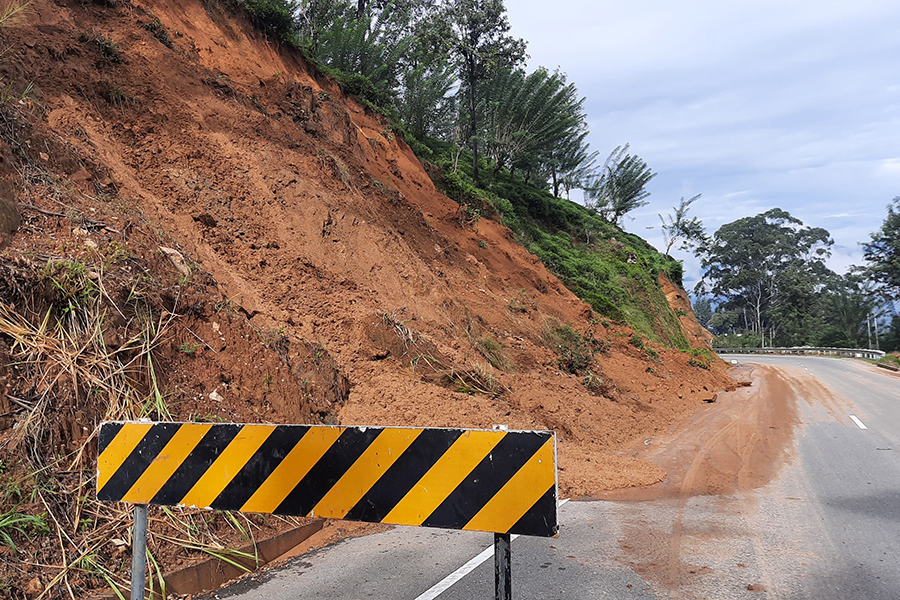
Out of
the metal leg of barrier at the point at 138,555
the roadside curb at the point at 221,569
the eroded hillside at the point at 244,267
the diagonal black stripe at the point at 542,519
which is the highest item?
the eroded hillside at the point at 244,267

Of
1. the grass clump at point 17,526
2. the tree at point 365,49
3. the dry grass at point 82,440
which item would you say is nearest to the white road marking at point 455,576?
the dry grass at point 82,440

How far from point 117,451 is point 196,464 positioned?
16.1 inches

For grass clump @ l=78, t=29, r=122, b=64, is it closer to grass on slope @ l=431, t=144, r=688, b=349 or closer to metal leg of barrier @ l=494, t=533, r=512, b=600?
grass on slope @ l=431, t=144, r=688, b=349

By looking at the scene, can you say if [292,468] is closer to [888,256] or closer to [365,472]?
[365,472]

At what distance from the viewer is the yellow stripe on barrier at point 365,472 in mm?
2426

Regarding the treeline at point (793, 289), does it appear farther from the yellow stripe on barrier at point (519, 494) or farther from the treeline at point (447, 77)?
the yellow stripe on barrier at point (519, 494)

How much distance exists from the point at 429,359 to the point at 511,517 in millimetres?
7657

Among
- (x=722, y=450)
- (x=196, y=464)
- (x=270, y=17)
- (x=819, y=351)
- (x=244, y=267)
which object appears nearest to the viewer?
(x=196, y=464)

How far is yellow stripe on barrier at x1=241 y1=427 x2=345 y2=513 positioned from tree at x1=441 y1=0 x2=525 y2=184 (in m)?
24.5

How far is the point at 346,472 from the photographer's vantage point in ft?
8.21

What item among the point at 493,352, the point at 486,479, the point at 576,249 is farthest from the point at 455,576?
the point at 576,249

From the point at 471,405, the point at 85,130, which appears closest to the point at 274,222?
the point at 85,130

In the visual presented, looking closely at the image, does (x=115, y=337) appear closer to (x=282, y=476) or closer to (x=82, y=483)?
(x=82, y=483)

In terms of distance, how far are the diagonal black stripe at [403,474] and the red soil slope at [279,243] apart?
378cm
